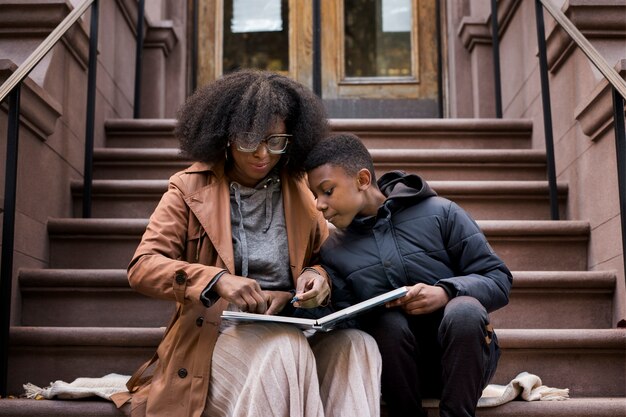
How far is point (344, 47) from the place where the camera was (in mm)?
5828

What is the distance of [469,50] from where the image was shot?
5238mm

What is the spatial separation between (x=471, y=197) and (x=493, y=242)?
1.23 ft

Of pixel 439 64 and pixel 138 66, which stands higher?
pixel 439 64

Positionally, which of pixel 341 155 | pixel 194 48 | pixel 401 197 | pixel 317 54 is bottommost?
pixel 401 197

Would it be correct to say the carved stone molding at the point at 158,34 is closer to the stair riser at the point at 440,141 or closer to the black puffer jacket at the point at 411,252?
the stair riser at the point at 440,141

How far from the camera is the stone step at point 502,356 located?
108 inches

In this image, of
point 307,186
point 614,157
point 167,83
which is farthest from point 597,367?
point 167,83

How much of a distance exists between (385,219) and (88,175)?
1.71 m

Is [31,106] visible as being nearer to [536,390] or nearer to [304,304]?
[304,304]

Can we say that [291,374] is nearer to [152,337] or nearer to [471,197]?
[152,337]

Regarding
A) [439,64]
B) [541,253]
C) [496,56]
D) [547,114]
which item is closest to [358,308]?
[541,253]

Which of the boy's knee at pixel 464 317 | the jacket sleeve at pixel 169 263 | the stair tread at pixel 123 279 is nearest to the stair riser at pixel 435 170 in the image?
the stair tread at pixel 123 279

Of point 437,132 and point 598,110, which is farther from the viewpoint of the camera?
point 437,132

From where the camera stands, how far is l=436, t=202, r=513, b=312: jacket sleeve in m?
2.15
